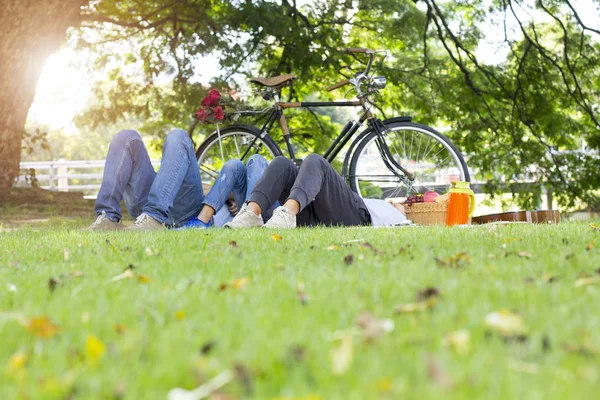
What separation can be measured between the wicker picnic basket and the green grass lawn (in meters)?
2.03

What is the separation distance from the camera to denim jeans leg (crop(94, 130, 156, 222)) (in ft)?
13.7

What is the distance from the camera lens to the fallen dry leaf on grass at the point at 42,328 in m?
1.33

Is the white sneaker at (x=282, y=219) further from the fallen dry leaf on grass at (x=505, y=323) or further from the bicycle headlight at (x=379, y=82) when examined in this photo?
the fallen dry leaf on grass at (x=505, y=323)

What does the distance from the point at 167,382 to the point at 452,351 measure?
0.45 m

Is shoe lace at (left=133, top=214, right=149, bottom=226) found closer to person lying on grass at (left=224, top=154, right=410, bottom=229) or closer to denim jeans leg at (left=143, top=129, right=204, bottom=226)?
denim jeans leg at (left=143, top=129, right=204, bottom=226)

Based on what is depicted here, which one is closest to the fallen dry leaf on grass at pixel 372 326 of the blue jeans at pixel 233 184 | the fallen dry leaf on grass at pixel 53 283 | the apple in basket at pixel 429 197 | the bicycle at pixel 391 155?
the fallen dry leaf on grass at pixel 53 283

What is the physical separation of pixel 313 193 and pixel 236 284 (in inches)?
89.7

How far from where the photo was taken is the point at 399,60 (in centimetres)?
1042

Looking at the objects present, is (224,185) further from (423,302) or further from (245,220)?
(423,302)

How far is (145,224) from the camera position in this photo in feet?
13.4

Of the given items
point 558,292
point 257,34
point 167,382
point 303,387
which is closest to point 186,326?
point 167,382

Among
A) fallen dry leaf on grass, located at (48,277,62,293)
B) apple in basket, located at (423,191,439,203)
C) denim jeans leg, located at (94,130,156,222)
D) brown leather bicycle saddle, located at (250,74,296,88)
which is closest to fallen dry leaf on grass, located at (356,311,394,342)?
fallen dry leaf on grass, located at (48,277,62,293)

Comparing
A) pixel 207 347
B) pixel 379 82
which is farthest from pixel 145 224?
pixel 207 347

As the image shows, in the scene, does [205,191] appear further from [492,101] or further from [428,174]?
[492,101]
